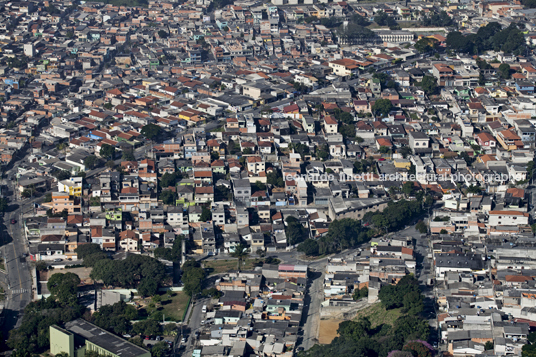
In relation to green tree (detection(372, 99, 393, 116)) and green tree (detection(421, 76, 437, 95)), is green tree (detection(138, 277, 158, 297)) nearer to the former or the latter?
green tree (detection(372, 99, 393, 116))

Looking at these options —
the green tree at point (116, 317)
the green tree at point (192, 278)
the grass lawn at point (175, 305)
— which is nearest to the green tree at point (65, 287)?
the green tree at point (116, 317)

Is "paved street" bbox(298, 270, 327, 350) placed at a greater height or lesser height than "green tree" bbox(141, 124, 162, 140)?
lesser

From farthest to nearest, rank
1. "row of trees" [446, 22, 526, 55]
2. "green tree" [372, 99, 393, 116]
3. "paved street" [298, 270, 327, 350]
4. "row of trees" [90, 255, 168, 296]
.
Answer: "row of trees" [446, 22, 526, 55]
"green tree" [372, 99, 393, 116]
"row of trees" [90, 255, 168, 296]
"paved street" [298, 270, 327, 350]

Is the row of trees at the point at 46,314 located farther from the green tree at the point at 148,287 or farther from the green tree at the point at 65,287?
the green tree at the point at 148,287

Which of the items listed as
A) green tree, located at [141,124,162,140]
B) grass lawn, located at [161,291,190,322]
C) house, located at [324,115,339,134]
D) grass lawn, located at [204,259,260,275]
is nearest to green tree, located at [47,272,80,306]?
grass lawn, located at [161,291,190,322]

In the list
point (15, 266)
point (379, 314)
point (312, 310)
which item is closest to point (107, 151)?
point (15, 266)

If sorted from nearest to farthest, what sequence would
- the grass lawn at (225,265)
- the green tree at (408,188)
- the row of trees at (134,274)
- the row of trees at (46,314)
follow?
the row of trees at (46,314) → the row of trees at (134,274) → the grass lawn at (225,265) → the green tree at (408,188)

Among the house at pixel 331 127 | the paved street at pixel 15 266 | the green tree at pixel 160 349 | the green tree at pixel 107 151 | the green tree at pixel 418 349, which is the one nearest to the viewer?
the green tree at pixel 418 349
